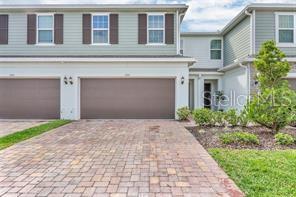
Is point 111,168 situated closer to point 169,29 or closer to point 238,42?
point 169,29

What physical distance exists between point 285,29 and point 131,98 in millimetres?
9021

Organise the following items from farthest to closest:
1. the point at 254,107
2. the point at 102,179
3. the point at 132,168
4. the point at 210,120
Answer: the point at 210,120, the point at 254,107, the point at 132,168, the point at 102,179

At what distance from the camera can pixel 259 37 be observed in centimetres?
1403

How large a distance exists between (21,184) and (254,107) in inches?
292

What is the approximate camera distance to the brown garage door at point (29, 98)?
1396cm

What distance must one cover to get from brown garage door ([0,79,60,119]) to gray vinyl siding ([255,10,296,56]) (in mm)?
10942

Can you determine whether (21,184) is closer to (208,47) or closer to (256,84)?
(256,84)

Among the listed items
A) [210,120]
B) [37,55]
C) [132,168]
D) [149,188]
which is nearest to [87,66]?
[37,55]

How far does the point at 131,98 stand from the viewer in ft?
45.9

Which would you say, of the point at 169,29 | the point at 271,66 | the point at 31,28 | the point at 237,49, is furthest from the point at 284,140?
the point at 31,28

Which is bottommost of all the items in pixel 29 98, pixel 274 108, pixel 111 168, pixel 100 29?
pixel 111 168

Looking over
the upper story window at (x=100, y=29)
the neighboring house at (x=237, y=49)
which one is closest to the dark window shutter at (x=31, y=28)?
the upper story window at (x=100, y=29)

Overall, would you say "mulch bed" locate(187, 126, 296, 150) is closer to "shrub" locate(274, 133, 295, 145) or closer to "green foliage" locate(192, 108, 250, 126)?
"shrub" locate(274, 133, 295, 145)

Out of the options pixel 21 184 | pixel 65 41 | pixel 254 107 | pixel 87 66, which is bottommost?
pixel 21 184
